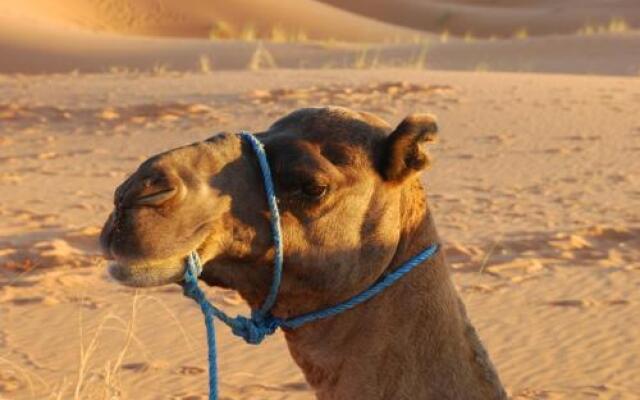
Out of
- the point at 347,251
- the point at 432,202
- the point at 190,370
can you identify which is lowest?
the point at 432,202

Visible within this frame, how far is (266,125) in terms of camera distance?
18.6 meters

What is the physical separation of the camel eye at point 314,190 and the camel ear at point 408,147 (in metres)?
0.20

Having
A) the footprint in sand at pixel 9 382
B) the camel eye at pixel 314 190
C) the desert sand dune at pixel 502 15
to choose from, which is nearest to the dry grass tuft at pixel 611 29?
the desert sand dune at pixel 502 15

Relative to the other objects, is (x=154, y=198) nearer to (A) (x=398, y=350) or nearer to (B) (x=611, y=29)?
(A) (x=398, y=350)

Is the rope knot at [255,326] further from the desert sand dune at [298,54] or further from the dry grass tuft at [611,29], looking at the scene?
the dry grass tuft at [611,29]

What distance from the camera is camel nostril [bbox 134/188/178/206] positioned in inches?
113

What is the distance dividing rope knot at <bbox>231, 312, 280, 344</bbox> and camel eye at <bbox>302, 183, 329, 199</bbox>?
0.36m

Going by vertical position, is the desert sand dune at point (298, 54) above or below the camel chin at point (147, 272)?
below

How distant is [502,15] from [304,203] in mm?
58231

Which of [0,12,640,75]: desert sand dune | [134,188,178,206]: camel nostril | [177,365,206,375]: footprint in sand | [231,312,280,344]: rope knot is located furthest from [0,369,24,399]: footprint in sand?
[0,12,640,75]: desert sand dune

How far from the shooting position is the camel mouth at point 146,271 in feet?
9.51

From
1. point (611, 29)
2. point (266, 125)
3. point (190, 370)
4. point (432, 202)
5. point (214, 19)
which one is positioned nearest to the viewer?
point (190, 370)

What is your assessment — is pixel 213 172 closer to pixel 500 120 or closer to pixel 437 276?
pixel 437 276

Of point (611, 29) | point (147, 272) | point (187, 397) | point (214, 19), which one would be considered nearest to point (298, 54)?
point (611, 29)
